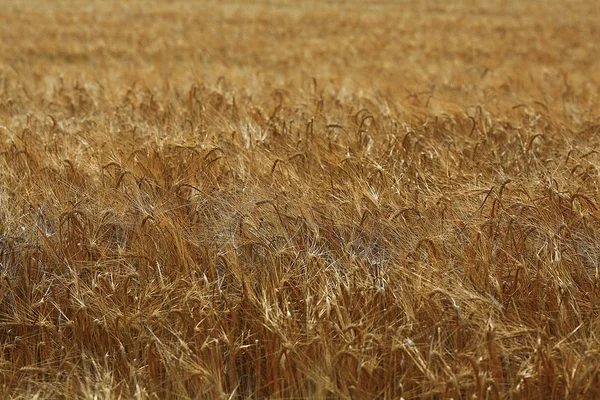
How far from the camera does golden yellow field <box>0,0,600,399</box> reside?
1.59 meters

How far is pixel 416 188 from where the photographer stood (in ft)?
7.13

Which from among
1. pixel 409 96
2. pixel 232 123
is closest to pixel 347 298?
pixel 232 123

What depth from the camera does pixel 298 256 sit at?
1.85 m

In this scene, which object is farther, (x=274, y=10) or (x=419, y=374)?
(x=274, y=10)

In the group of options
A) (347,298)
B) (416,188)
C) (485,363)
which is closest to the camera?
(485,363)

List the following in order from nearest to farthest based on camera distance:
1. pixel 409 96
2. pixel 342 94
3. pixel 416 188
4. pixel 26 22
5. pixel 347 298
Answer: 1. pixel 347 298
2. pixel 416 188
3. pixel 409 96
4. pixel 342 94
5. pixel 26 22

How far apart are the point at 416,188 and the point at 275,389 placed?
878 millimetres

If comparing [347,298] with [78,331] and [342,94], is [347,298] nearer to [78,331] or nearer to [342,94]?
[78,331]

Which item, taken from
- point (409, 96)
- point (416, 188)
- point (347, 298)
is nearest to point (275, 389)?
point (347, 298)

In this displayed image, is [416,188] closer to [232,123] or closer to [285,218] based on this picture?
[285,218]

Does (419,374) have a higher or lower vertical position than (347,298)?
lower

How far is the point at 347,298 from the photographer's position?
1.73m

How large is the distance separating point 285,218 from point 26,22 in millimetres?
11039

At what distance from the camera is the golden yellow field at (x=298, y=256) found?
62.6 inches
